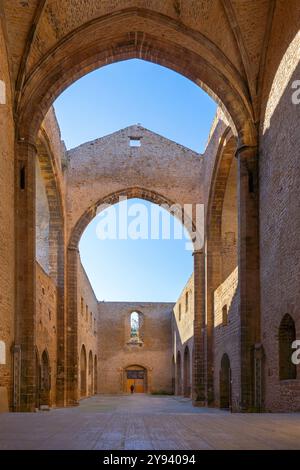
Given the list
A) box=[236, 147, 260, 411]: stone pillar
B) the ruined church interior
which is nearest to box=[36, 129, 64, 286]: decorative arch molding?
the ruined church interior

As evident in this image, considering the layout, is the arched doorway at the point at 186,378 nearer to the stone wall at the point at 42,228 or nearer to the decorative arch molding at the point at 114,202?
the decorative arch molding at the point at 114,202

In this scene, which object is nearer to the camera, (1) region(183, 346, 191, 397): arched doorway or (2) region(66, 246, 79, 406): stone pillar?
(2) region(66, 246, 79, 406): stone pillar

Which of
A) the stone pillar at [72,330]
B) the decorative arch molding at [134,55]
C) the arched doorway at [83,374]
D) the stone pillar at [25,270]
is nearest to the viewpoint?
the stone pillar at [25,270]

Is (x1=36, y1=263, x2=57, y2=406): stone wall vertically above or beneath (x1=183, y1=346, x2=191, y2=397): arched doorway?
above

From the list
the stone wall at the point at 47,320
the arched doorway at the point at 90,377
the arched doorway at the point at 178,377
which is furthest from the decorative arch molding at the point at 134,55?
the arched doorway at the point at 178,377

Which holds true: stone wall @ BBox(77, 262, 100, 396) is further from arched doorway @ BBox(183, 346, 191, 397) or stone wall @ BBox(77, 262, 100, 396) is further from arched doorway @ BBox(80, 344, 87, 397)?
arched doorway @ BBox(183, 346, 191, 397)

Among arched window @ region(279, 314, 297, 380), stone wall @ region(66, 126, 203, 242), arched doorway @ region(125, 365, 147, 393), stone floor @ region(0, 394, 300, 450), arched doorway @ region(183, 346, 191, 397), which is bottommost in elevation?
arched doorway @ region(125, 365, 147, 393)

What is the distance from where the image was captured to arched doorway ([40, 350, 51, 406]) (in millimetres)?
18719

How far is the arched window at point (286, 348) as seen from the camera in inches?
445

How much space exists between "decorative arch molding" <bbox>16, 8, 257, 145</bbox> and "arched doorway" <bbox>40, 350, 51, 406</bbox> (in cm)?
797

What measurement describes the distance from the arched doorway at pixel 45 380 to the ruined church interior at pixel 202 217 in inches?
2.5
